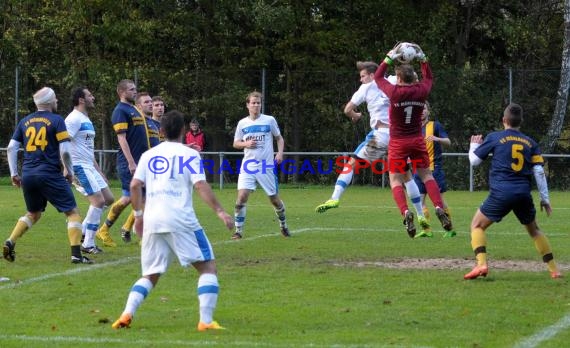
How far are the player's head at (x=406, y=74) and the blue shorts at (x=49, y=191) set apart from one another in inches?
164

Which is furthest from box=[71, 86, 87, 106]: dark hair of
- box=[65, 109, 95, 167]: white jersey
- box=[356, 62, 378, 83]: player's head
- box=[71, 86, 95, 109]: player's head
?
box=[356, 62, 378, 83]: player's head

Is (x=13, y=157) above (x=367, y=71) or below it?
below

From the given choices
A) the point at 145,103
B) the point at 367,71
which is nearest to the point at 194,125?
the point at 145,103

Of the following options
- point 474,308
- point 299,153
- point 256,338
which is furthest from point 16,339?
point 299,153

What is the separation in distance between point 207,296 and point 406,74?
5.86 m

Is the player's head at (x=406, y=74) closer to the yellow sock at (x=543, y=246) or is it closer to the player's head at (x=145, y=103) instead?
the yellow sock at (x=543, y=246)

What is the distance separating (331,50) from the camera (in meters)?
33.4

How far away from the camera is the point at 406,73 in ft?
43.0

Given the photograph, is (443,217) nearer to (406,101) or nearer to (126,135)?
(406,101)

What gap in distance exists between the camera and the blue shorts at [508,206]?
10414 mm

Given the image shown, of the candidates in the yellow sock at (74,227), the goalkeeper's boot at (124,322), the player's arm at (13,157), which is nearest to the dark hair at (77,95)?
the player's arm at (13,157)

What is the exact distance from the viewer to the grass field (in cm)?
790

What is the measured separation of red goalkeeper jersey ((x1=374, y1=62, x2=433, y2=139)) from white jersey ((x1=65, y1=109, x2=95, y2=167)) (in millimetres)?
3708

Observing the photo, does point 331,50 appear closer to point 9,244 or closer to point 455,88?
point 455,88
